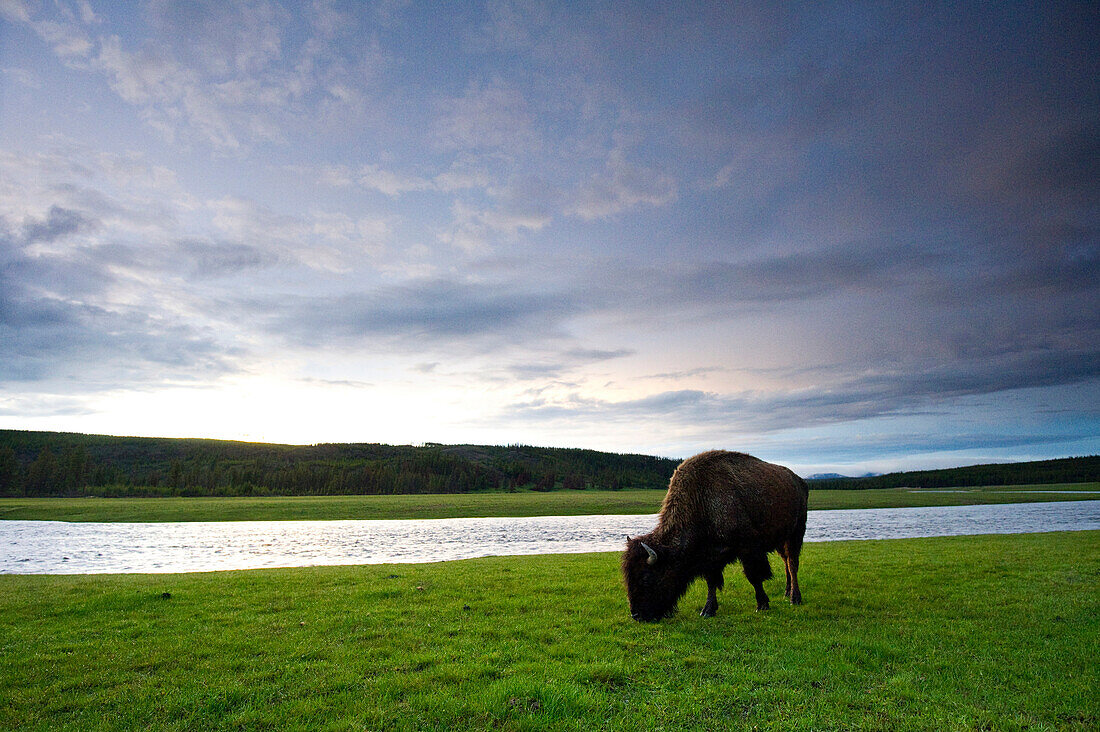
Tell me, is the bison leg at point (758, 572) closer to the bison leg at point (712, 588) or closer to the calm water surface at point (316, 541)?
the bison leg at point (712, 588)

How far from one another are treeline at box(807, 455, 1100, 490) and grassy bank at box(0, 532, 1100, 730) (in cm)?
16915

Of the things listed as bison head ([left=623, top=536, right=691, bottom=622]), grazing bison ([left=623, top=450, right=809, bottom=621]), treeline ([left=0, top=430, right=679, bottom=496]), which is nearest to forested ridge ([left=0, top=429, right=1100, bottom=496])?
treeline ([left=0, top=430, right=679, bottom=496])

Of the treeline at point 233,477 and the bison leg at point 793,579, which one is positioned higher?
the bison leg at point 793,579

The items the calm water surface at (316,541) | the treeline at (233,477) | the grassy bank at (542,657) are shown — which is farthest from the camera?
the treeline at (233,477)

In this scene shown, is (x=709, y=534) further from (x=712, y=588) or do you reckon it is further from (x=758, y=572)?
(x=758, y=572)

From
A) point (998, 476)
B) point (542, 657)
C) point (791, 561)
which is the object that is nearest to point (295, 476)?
point (791, 561)

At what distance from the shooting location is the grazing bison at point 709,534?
11328 mm

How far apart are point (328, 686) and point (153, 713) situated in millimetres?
2033

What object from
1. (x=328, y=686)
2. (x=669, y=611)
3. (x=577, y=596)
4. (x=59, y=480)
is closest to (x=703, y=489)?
(x=669, y=611)

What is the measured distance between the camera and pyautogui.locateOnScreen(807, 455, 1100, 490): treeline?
157 metres

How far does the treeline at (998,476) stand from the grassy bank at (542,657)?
555 ft

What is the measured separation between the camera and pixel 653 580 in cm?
1130

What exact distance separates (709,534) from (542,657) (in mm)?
4961

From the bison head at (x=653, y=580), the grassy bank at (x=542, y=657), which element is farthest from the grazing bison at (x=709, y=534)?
the grassy bank at (x=542, y=657)
